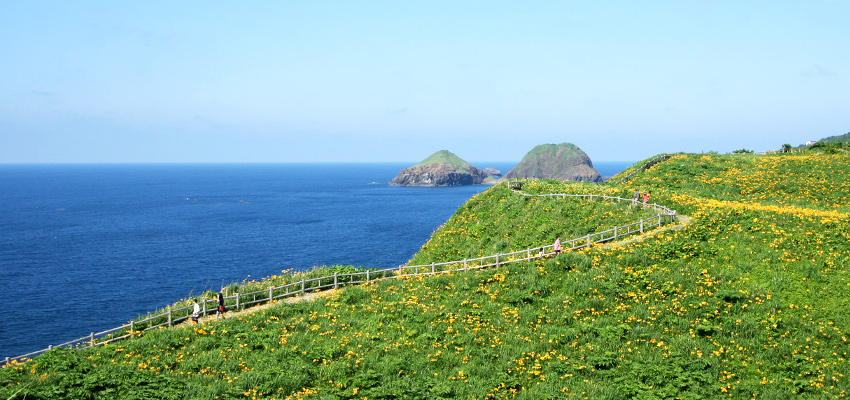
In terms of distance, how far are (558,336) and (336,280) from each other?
12615 millimetres

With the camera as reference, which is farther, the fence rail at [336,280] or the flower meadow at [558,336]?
the fence rail at [336,280]

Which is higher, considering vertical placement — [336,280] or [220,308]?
[336,280]

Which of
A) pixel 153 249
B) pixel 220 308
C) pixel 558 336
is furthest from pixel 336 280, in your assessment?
pixel 153 249

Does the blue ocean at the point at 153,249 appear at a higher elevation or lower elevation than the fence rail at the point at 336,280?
lower

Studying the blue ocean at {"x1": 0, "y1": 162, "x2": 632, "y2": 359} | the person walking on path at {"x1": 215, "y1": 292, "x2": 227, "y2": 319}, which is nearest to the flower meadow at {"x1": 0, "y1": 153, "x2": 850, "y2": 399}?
the person walking on path at {"x1": 215, "y1": 292, "x2": 227, "y2": 319}

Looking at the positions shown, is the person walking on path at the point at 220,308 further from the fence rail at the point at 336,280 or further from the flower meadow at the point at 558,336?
the flower meadow at the point at 558,336

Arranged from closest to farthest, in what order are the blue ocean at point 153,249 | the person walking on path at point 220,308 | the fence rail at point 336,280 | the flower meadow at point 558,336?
1. the flower meadow at point 558,336
2. the fence rail at point 336,280
3. the person walking on path at point 220,308
4. the blue ocean at point 153,249

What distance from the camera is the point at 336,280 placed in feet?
90.7

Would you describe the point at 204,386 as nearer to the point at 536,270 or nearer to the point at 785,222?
the point at 536,270

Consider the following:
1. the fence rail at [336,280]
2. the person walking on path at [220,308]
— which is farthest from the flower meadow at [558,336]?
the person walking on path at [220,308]

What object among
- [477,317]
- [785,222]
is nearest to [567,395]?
[477,317]

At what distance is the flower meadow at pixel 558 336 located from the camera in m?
16.2

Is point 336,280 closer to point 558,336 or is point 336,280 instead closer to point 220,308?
point 220,308

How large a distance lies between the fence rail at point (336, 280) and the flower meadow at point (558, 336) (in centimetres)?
96
